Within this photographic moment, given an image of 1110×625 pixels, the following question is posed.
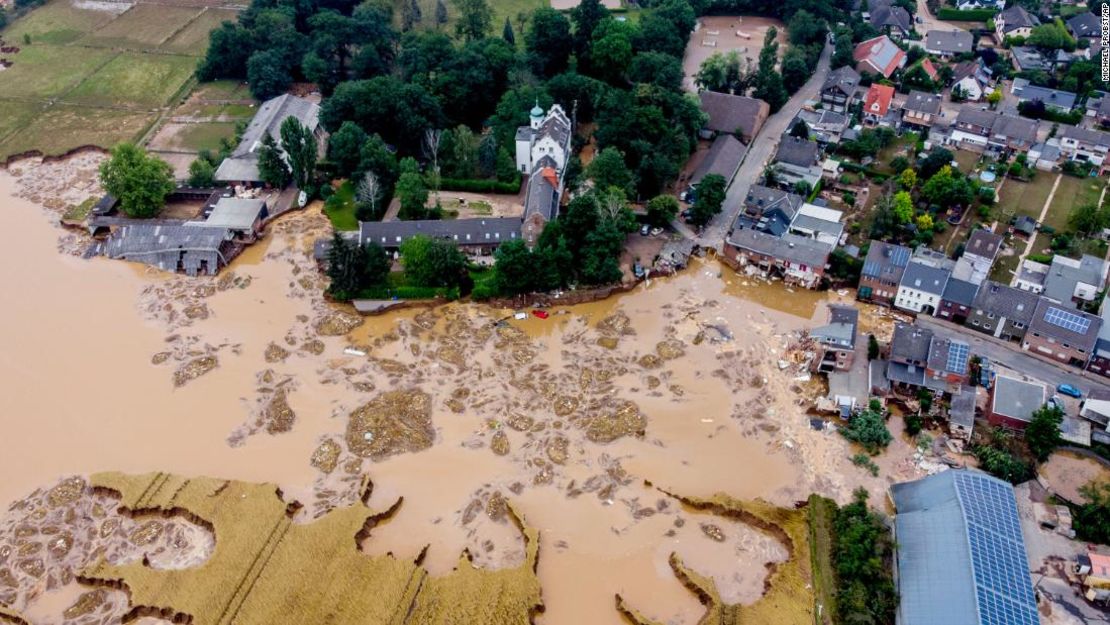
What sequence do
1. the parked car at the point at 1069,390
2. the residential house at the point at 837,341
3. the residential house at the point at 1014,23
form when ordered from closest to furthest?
1. the parked car at the point at 1069,390
2. the residential house at the point at 837,341
3. the residential house at the point at 1014,23

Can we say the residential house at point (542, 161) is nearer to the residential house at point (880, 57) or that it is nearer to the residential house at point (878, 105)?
the residential house at point (878, 105)

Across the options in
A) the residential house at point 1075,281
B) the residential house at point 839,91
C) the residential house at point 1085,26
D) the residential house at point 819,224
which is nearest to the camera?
the residential house at point 1075,281


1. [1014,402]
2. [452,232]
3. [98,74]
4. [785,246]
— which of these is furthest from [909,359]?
[98,74]

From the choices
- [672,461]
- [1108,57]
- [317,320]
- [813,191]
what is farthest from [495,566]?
[1108,57]

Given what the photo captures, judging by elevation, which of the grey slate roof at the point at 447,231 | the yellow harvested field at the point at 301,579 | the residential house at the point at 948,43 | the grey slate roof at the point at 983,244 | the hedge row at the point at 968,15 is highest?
the hedge row at the point at 968,15

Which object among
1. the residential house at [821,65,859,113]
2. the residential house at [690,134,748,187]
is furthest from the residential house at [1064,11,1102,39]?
the residential house at [690,134,748,187]

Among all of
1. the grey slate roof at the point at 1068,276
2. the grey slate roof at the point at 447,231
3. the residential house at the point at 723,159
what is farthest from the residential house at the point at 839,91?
the grey slate roof at the point at 447,231
